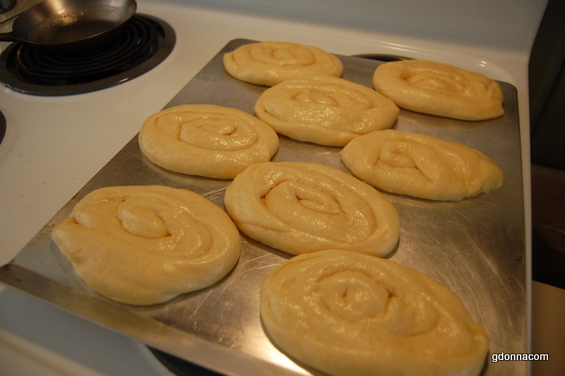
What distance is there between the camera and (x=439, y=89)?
1.42m

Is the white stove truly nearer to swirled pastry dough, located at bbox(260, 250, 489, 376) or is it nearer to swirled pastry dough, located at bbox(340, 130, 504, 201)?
swirled pastry dough, located at bbox(340, 130, 504, 201)

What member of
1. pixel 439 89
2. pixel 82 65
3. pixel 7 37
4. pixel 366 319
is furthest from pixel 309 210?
Result: pixel 7 37

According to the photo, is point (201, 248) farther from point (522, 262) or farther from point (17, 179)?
point (522, 262)

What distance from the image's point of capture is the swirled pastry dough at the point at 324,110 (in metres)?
1.28

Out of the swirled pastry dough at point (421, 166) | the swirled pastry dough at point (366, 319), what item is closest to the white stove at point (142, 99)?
the swirled pastry dough at point (421, 166)

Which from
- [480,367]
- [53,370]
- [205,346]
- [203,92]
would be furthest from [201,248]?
[203,92]

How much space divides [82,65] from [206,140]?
0.73 metres

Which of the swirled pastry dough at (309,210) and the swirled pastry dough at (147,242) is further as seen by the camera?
the swirled pastry dough at (309,210)

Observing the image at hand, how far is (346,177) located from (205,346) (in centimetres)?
59

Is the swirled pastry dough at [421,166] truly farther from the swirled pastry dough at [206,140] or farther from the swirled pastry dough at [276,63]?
the swirled pastry dough at [276,63]

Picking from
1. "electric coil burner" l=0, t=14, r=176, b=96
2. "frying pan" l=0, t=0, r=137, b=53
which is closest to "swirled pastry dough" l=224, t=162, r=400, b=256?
"electric coil burner" l=0, t=14, r=176, b=96

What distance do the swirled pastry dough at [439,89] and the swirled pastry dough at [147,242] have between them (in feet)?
2.60

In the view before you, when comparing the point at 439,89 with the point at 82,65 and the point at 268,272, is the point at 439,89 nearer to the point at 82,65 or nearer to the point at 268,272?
the point at 268,272

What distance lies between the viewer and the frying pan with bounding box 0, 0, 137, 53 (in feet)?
5.07
